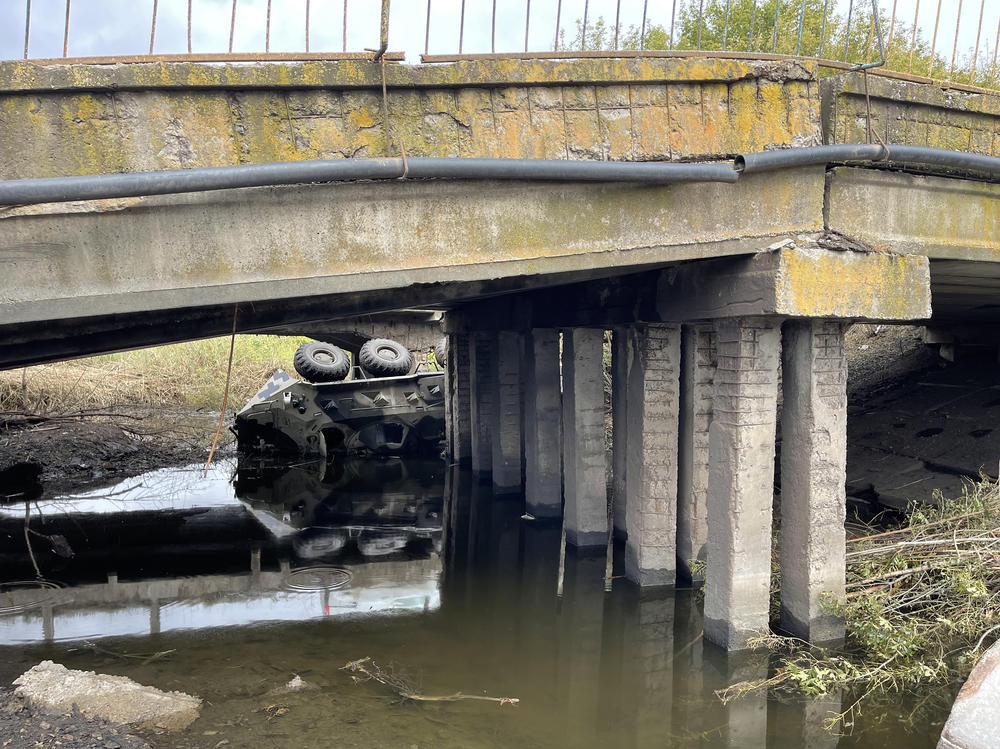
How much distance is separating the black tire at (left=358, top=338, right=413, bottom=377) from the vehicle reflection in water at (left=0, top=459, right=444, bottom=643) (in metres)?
3.08

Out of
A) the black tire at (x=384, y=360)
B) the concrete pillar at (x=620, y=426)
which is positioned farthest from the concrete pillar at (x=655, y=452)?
the black tire at (x=384, y=360)

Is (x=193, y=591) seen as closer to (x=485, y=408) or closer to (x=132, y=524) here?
(x=132, y=524)

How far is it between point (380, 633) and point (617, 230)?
4454mm

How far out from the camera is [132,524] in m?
11.8

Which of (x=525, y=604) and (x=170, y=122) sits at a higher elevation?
(x=170, y=122)

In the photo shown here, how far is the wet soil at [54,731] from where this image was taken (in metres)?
4.98

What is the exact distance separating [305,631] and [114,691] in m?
2.18

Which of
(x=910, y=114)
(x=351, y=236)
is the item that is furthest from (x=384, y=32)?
(x=910, y=114)

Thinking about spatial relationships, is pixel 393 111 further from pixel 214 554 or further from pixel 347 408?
pixel 347 408

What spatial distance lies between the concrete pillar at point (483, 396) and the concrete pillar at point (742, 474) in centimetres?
724

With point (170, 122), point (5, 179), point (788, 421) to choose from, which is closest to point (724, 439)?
point (788, 421)

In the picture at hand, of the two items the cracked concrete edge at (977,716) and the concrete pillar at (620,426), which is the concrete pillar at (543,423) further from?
the cracked concrete edge at (977,716)

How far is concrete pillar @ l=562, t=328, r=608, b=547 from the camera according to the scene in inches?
396

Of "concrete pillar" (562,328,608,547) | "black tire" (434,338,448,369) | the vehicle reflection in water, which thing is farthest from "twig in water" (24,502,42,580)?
"black tire" (434,338,448,369)
